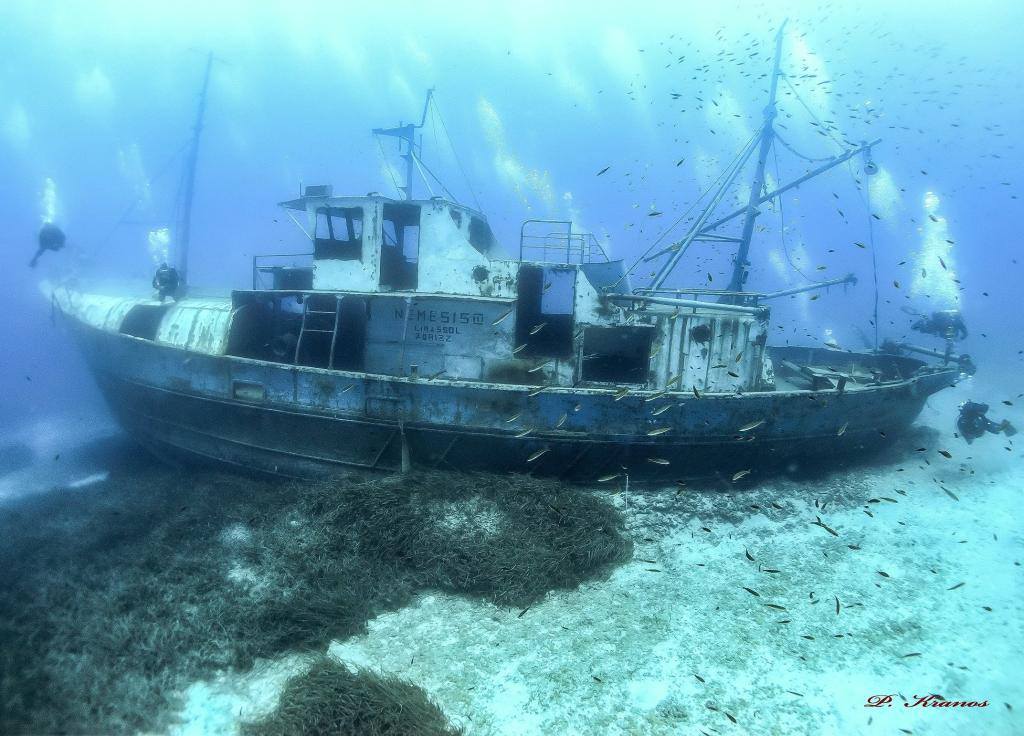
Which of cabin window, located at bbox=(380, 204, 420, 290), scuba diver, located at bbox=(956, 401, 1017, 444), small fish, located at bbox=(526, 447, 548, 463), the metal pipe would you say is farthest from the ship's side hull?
scuba diver, located at bbox=(956, 401, 1017, 444)

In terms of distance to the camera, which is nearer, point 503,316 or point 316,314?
point 503,316

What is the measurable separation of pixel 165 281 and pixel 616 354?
1047 centimetres

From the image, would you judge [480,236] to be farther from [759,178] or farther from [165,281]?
[759,178]

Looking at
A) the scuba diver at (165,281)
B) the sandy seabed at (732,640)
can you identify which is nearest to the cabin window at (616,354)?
the sandy seabed at (732,640)

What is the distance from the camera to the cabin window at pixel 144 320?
1084 centimetres

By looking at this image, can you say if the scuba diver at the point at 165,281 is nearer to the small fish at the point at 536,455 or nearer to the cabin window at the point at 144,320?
the cabin window at the point at 144,320

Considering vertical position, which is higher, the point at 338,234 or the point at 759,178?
the point at 759,178

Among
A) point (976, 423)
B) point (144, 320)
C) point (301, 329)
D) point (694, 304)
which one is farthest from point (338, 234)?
point (976, 423)

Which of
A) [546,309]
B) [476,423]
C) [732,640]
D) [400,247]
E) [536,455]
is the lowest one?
[732,640]

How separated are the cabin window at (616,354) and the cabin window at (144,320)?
376 inches

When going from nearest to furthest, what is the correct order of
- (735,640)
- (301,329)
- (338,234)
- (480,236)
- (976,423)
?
(735,640)
(301,329)
(338,234)
(480,236)
(976,423)

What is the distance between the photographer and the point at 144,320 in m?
11.0

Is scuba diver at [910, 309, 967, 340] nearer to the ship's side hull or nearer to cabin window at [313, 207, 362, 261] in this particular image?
the ship's side hull

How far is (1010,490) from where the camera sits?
972 cm
